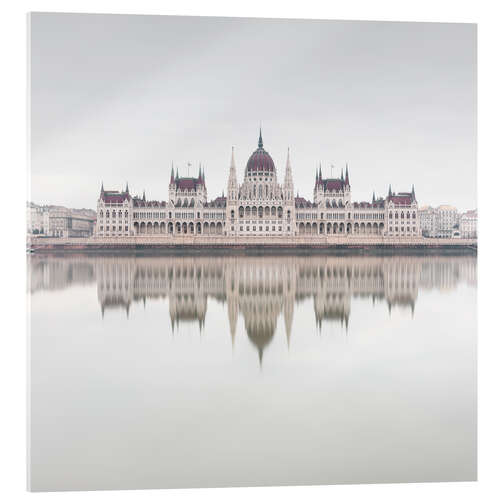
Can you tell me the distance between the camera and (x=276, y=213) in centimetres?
2714

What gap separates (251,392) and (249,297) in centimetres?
357

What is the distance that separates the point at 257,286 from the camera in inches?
332

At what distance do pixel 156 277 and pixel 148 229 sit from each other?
11.2 meters

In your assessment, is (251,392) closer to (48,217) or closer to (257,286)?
(257,286)

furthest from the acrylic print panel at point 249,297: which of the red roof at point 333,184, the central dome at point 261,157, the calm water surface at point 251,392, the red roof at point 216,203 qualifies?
the red roof at point 216,203

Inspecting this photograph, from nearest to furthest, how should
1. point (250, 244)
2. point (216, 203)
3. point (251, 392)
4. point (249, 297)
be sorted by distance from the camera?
point (251, 392) → point (249, 297) → point (250, 244) → point (216, 203)

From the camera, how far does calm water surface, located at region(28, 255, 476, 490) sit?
3.20 m

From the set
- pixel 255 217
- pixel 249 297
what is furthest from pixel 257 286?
pixel 255 217

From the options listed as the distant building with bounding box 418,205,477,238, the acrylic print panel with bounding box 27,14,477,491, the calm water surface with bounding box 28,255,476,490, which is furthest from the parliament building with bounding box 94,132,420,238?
the calm water surface with bounding box 28,255,476,490

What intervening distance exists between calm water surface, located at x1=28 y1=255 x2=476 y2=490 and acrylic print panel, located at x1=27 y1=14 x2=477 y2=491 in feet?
0.06

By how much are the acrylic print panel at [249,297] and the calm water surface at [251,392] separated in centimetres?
2

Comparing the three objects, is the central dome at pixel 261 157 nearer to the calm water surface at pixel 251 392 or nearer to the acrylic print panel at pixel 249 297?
the acrylic print panel at pixel 249 297

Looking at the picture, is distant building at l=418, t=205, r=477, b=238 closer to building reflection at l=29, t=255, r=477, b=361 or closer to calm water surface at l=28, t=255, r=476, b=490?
building reflection at l=29, t=255, r=477, b=361
